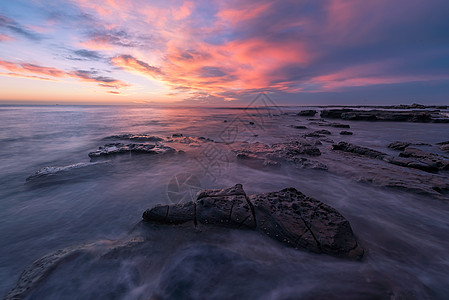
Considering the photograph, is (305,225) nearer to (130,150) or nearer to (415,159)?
(415,159)

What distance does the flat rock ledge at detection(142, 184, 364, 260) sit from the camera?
8.02 ft

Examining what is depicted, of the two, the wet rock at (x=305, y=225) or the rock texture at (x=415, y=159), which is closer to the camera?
the wet rock at (x=305, y=225)

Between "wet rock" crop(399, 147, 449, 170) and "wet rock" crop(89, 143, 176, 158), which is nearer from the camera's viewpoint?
"wet rock" crop(399, 147, 449, 170)

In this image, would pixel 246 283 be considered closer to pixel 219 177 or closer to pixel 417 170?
pixel 219 177

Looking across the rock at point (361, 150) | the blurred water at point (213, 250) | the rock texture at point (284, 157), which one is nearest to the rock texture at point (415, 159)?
the rock at point (361, 150)

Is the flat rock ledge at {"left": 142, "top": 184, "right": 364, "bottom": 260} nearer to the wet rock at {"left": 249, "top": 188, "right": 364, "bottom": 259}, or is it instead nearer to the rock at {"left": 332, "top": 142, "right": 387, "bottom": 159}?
the wet rock at {"left": 249, "top": 188, "right": 364, "bottom": 259}

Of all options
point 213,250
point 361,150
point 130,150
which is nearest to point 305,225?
point 213,250

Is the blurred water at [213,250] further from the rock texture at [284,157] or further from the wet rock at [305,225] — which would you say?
the rock texture at [284,157]

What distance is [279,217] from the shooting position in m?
2.78

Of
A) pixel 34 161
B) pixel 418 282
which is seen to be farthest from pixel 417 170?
pixel 34 161

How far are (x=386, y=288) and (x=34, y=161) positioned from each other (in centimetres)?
1113

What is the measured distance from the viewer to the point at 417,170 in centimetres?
543

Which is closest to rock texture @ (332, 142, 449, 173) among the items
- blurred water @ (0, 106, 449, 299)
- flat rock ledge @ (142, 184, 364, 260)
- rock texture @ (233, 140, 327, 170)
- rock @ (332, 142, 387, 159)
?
rock @ (332, 142, 387, 159)

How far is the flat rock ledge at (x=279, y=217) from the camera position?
2.45m
